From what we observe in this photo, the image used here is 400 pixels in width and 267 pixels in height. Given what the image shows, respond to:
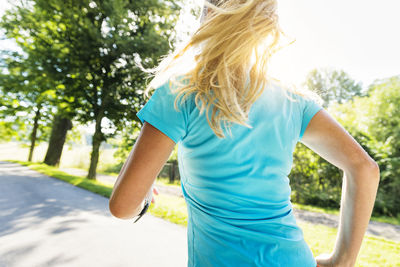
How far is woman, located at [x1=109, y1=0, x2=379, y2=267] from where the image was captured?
31.6 inches

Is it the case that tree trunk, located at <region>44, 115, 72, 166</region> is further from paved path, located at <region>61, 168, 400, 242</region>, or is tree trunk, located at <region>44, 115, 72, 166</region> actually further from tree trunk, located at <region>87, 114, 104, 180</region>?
paved path, located at <region>61, 168, 400, 242</region>

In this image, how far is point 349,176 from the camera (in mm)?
1094

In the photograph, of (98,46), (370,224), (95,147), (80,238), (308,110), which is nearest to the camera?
(308,110)

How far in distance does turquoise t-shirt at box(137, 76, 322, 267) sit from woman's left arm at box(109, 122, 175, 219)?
0.03m

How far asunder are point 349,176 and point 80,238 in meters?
4.30

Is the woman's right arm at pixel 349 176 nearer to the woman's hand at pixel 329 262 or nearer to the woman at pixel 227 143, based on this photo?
the woman's hand at pixel 329 262

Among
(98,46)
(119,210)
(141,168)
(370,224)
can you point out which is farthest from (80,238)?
(98,46)

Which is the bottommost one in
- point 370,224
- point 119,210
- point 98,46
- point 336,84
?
point 370,224

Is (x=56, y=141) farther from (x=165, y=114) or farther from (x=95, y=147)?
(x=165, y=114)

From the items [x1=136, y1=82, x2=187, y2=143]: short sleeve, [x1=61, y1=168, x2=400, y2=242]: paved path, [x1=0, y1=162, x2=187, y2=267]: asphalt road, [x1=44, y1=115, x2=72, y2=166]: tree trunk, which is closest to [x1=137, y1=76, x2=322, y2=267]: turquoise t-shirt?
[x1=136, y1=82, x2=187, y2=143]: short sleeve

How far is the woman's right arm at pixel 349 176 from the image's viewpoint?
3.44ft

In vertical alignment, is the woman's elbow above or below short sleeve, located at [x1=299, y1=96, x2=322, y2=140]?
below

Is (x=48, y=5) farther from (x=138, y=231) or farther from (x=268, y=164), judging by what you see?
(x=268, y=164)

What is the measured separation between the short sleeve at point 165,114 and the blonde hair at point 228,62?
3cm
